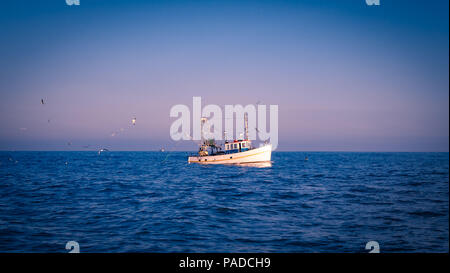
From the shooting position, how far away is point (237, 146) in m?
54.2

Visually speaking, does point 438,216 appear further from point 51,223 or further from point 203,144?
point 203,144

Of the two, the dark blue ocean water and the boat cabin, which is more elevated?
the boat cabin

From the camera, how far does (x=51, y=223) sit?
1178 cm

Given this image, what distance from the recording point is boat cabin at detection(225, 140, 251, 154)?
176 ft

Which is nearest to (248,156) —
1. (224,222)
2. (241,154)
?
(241,154)

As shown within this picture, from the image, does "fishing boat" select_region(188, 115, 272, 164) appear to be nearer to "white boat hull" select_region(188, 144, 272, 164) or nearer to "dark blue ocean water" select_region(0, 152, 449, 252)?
"white boat hull" select_region(188, 144, 272, 164)

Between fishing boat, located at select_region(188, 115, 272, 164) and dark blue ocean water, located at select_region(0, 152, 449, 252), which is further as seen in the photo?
fishing boat, located at select_region(188, 115, 272, 164)

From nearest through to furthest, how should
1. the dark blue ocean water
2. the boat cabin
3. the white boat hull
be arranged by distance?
1. the dark blue ocean water
2. the white boat hull
3. the boat cabin

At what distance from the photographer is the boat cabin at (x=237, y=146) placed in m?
53.8

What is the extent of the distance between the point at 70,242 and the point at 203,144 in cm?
5570

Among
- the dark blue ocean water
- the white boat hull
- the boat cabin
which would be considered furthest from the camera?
the boat cabin

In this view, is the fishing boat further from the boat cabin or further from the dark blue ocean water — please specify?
the dark blue ocean water

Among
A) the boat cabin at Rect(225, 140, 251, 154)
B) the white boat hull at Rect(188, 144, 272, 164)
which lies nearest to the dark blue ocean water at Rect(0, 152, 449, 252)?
the white boat hull at Rect(188, 144, 272, 164)

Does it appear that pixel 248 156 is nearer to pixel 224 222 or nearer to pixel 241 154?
pixel 241 154
